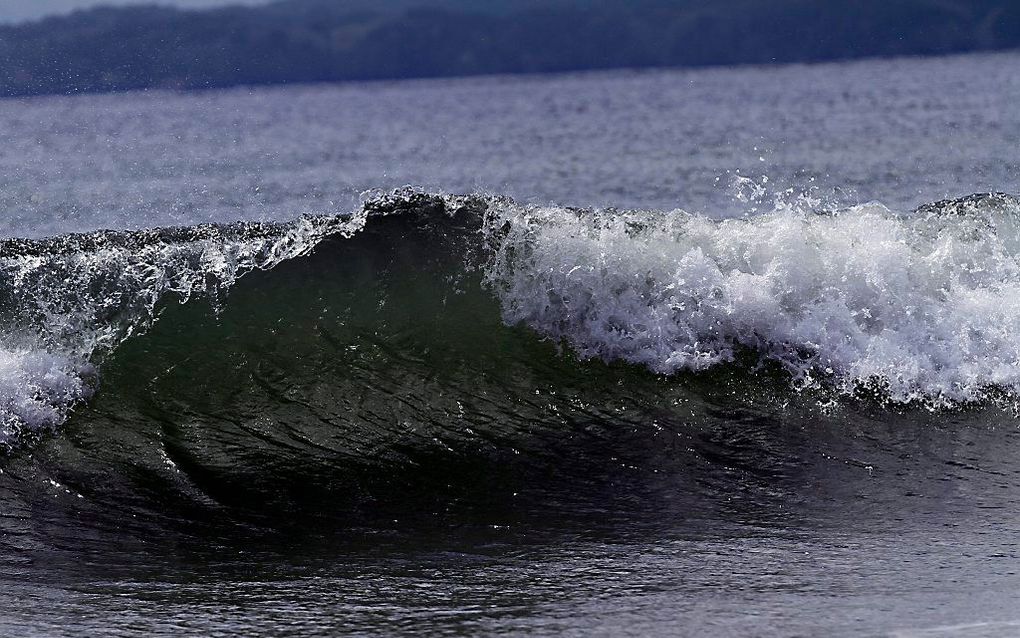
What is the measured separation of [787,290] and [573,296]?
1595 millimetres

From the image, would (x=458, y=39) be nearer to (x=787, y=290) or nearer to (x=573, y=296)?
(x=573, y=296)

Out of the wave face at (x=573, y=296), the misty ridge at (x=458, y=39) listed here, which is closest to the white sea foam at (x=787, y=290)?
the wave face at (x=573, y=296)

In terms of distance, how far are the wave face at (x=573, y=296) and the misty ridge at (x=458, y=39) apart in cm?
5823

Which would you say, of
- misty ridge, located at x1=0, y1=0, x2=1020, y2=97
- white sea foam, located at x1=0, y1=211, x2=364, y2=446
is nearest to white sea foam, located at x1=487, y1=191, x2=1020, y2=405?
white sea foam, located at x1=0, y1=211, x2=364, y2=446

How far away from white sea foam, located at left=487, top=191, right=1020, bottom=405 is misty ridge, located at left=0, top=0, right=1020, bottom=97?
59.5 meters

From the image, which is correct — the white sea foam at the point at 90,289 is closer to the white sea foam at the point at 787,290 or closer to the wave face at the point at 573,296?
the wave face at the point at 573,296

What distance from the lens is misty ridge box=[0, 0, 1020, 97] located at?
67375 millimetres

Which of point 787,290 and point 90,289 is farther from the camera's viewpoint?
point 90,289

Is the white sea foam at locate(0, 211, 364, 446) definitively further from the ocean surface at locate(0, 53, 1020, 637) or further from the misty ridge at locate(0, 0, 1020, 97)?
the misty ridge at locate(0, 0, 1020, 97)

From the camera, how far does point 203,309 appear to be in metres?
8.70

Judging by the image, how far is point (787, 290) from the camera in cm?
835

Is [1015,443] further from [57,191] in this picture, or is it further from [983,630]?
[57,191]

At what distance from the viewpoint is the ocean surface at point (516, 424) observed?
5.03 m

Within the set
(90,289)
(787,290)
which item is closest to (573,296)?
(787,290)
